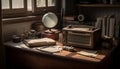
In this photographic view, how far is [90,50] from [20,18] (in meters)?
0.92

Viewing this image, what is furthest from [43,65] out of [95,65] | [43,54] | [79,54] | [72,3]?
[72,3]

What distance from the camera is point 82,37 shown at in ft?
5.95

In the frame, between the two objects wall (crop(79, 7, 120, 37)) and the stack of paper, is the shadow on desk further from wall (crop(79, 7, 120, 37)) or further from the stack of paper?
wall (crop(79, 7, 120, 37))

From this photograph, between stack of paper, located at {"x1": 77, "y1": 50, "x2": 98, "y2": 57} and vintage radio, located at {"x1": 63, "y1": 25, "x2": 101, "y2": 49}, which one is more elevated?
vintage radio, located at {"x1": 63, "y1": 25, "x2": 101, "y2": 49}

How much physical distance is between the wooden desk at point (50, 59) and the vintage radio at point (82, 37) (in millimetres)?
126

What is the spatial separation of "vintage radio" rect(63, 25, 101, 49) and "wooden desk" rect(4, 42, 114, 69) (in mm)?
126

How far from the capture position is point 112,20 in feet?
7.39

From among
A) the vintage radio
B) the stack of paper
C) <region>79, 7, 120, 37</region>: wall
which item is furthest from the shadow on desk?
<region>79, 7, 120, 37</region>: wall

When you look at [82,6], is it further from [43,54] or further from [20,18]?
[43,54]

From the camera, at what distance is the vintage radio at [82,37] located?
1772 millimetres

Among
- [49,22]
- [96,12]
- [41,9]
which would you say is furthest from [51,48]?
[96,12]

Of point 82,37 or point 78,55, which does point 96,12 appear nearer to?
point 82,37

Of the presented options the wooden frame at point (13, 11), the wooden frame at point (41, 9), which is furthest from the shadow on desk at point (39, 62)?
the wooden frame at point (41, 9)

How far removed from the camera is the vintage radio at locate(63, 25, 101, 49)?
5.82ft
